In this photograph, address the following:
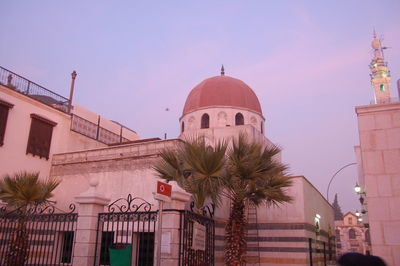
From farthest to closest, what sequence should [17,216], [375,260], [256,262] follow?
[256,262] < [17,216] < [375,260]

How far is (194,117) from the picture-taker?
1089 inches

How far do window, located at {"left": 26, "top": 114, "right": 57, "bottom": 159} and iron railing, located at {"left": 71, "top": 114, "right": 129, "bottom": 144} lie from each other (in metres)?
1.95

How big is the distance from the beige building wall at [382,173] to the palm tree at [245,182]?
9.66 feet

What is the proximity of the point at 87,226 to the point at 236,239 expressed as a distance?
4.22 m

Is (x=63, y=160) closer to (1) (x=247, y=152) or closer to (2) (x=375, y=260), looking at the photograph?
(1) (x=247, y=152)

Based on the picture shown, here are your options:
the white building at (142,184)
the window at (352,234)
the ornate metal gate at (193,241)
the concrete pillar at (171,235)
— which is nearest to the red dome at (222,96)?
the white building at (142,184)

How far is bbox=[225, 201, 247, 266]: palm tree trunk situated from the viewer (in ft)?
34.6

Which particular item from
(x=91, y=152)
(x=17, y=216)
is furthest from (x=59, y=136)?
(x=17, y=216)

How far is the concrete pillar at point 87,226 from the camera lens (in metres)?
9.38

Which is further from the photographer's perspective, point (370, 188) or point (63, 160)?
point (63, 160)

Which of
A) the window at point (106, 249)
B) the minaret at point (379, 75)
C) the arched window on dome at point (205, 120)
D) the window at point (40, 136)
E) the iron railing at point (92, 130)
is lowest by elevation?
the window at point (106, 249)

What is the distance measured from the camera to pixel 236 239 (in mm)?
10727

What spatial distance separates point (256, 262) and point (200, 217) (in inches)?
316

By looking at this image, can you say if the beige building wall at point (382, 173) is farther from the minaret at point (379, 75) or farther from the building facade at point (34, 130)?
the minaret at point (379, 75)
